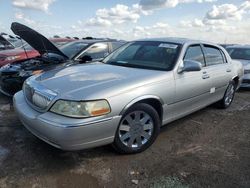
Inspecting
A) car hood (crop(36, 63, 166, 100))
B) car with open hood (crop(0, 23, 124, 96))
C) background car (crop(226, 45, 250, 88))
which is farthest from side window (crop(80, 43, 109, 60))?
background car (crop(226, 45, 250, 88))

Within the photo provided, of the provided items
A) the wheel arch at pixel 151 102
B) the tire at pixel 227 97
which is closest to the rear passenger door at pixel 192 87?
the wheel arch at pixel 151 102

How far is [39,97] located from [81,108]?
671 mm

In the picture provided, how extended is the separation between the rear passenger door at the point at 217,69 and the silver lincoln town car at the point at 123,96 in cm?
3

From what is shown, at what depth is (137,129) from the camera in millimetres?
3572

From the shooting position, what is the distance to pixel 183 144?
4.00 metres

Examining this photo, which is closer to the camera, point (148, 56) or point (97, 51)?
point (148, 56)

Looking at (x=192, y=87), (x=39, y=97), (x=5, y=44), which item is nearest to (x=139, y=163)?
(x=39, y=97)

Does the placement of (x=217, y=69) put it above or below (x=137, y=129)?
above

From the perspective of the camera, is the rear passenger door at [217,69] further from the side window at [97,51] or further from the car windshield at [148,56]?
the side window at [97,51]

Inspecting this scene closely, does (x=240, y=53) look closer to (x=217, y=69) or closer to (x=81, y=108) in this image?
(x=217, y=69)

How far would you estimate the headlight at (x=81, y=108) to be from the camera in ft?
9.75

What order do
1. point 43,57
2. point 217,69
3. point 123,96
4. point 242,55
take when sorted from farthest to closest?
point 242,55, point 43,57, point 217,69, point 123,96

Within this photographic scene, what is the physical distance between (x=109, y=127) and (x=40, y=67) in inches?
121

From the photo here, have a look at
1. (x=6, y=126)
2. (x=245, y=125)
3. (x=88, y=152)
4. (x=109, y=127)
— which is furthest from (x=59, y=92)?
(x=245, y=125)
